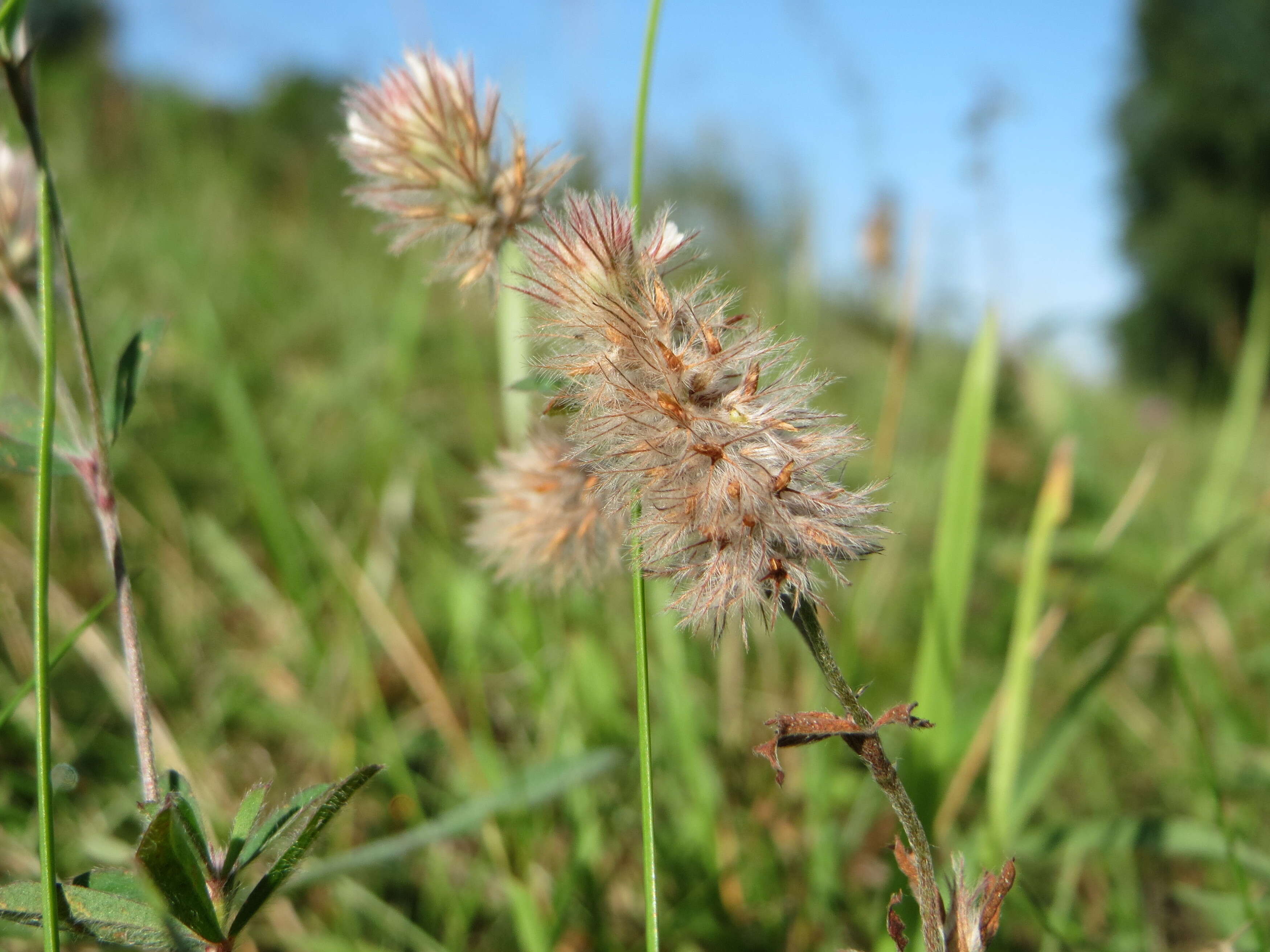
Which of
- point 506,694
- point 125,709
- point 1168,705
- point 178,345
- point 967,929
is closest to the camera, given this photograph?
point 967,929

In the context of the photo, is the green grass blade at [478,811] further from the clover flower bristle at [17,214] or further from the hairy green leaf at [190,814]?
the clover flower bristle at [17,214]

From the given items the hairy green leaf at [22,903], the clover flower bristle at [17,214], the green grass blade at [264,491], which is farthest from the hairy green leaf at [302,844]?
the green grass blade at [264,491]

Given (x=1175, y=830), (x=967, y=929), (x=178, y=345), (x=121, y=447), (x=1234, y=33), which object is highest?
(x=1234, y=33)

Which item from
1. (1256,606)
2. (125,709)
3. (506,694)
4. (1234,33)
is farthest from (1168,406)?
(1234,33)

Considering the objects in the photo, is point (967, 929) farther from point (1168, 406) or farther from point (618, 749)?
point (1168, 406)

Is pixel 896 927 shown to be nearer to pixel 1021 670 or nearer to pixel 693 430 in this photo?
pixel 693 430

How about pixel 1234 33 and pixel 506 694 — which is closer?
pixel 506 694
